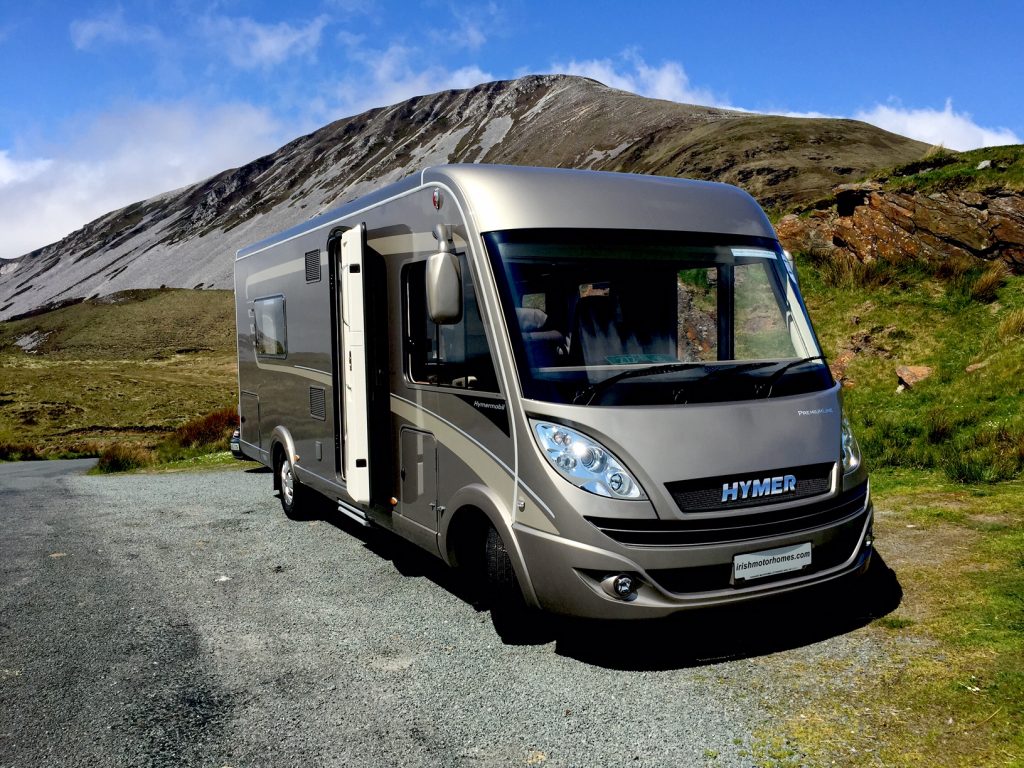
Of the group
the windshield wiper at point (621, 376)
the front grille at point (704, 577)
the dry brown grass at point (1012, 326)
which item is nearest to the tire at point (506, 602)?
the front grille at point (704, 577)

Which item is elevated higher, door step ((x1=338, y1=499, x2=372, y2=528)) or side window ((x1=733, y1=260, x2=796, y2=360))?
side window ((x1=733, y1=260, x2=796, y2=360))

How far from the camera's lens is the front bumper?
→ 421 cm

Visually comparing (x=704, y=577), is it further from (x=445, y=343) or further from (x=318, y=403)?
(x=318, y=403)

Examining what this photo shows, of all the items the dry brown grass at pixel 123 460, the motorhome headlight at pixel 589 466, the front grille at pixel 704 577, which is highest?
the motorhome headlight at pixel 589 466

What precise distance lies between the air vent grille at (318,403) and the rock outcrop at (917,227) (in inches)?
402

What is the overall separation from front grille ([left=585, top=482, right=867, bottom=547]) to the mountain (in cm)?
6056

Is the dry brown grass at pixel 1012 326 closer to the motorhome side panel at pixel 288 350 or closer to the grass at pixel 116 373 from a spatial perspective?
the motorhome side panel at pixel 288 350

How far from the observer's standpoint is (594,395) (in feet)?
14.5

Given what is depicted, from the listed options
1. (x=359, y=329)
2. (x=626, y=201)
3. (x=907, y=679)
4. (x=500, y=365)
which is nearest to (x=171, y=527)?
(x=359, y=329)

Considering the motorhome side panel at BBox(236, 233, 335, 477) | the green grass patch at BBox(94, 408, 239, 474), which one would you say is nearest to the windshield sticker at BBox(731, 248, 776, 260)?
the motorhome side panel at BBox(236, 233, 335, 477)

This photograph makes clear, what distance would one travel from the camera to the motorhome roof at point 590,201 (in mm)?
4910

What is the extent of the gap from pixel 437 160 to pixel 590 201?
128222 mm

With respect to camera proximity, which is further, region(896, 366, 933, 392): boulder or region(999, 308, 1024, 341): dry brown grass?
region(999, 308, 1024, 341): dry brown grass

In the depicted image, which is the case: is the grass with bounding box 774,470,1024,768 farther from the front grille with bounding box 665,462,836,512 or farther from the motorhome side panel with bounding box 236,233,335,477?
the motorhome side panel with bounding box 236,233,335,477
